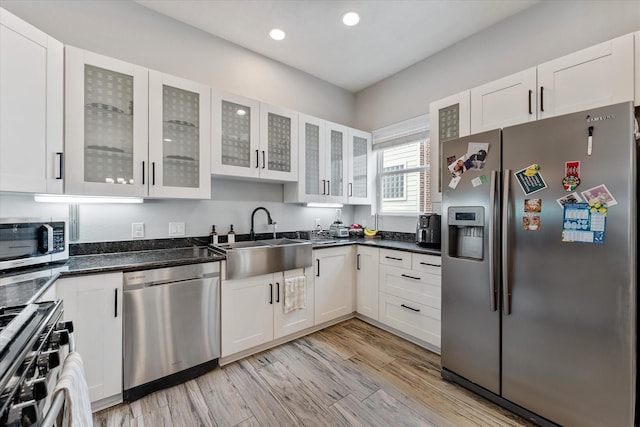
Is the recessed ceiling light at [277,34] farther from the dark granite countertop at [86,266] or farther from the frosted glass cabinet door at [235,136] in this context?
the dark granite countertop at [86,266]

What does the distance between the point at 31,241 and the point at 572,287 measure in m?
3.06

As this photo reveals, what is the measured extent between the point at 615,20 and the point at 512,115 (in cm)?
90

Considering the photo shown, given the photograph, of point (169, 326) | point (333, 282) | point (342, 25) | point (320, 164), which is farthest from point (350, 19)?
point (169, 326)

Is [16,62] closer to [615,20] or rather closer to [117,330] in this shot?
[117,330]

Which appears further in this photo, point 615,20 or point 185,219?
point 185,219

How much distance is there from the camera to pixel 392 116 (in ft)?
11.3

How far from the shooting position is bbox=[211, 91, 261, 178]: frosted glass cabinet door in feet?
7.70

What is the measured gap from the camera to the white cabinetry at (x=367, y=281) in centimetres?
289

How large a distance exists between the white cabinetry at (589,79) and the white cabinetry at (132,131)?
2584 mm

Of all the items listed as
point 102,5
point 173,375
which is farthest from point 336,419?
point 102,5

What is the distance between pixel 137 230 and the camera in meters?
2.27

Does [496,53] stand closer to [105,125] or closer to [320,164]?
[320,164]

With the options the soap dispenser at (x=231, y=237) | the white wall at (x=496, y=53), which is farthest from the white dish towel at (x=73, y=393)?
the white wall at (x=496, y=53)

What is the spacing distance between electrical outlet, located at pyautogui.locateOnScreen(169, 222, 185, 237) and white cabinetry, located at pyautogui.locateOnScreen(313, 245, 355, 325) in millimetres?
1262
